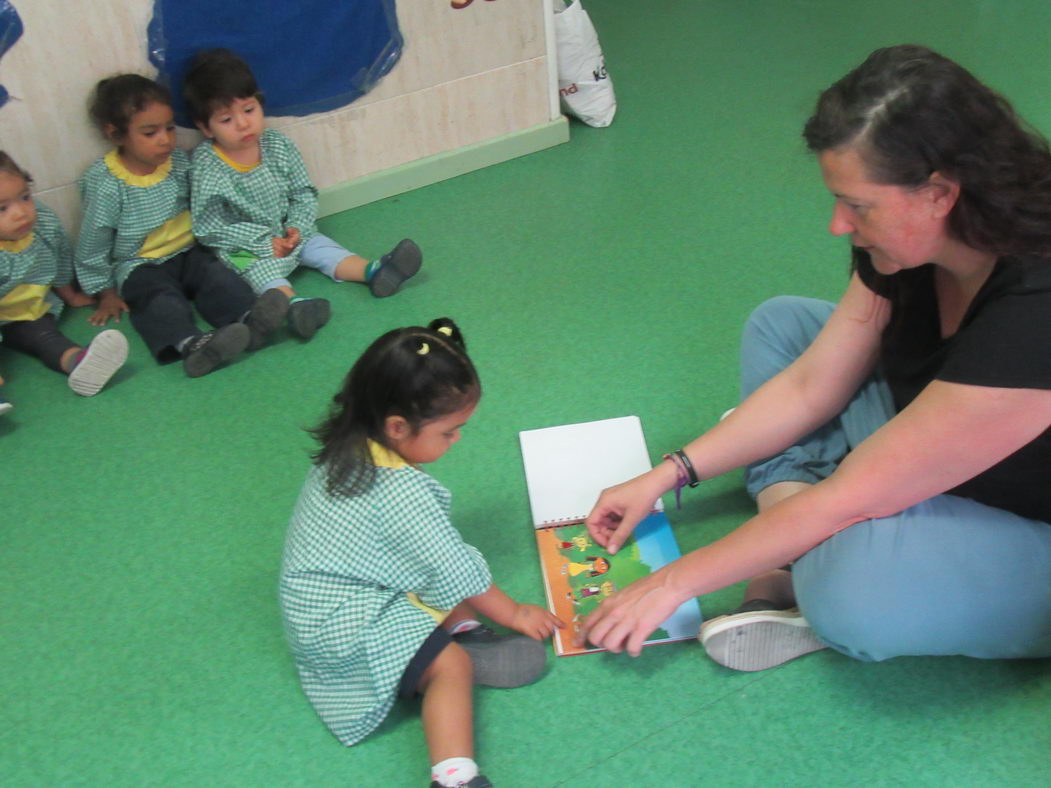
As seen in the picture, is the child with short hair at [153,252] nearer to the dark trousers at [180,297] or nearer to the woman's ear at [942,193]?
the dark trousers at [180,297]

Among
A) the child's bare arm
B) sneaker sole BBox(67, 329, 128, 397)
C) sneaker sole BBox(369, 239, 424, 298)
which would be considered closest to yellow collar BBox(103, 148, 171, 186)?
sneaker sole BBox(67, 329, 128, 397)

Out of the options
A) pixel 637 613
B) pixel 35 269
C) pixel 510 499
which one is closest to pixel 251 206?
pixel 35 269

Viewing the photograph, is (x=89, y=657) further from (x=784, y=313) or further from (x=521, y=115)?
(x=521, y=115)

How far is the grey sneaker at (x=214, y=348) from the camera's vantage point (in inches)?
78.4

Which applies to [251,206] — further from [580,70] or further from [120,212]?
[580,70]

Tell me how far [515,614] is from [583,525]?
254 millimetres

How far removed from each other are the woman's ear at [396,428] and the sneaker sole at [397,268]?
1.00 metres

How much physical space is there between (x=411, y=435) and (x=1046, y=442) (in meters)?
0.77

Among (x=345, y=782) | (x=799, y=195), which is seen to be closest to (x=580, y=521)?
(x=345, y=782)

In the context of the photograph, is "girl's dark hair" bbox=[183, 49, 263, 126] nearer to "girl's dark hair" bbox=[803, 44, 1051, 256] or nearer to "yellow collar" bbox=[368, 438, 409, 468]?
"yellow collar" bbox=[368, 438, 409, 468]

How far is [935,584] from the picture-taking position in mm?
1215

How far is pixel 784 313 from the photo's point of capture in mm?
1624

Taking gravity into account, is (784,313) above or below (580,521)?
above

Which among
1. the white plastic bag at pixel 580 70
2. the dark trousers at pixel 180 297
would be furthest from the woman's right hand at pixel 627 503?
the white plastic bag at pixel 580 70
